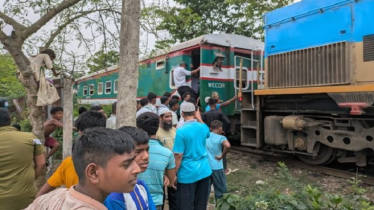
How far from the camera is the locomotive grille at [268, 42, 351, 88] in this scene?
18.5ft

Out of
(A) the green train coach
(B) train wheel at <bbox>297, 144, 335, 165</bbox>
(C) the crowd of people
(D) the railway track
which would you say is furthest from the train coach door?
(C) the crowd of people

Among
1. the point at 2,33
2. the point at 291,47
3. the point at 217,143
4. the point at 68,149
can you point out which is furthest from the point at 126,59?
the point at 291,47

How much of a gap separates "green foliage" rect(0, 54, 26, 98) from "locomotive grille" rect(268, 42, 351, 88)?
21.7 feet

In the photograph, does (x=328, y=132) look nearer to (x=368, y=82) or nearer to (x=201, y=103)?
(x=368, y=82)

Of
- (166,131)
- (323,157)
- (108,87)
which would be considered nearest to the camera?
(166,131)

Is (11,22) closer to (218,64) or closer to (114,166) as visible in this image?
(114,166)

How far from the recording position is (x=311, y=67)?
20.3 feet

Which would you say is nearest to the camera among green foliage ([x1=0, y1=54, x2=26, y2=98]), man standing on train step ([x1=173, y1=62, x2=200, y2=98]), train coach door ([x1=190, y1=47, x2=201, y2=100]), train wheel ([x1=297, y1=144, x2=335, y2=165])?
train wheel ([x1=297, y1=144, x2=335, y2=165])

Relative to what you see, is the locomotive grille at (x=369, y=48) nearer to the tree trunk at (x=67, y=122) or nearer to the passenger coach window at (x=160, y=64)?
the tree trunk at (x=67, y=122)

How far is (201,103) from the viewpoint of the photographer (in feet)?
26.8

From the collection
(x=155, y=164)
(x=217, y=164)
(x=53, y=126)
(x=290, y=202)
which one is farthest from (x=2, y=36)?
(x=290, y=202)

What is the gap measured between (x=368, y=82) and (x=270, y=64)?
2297mm

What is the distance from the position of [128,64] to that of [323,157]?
5.15 m

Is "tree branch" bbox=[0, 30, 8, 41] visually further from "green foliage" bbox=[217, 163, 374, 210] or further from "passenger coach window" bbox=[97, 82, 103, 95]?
"passenger coach window" bbox=[97, 82, 103, 95]
